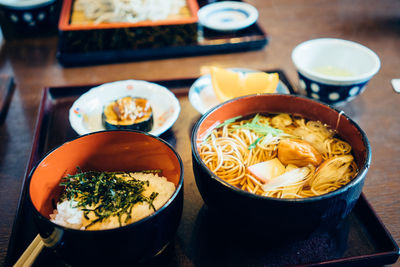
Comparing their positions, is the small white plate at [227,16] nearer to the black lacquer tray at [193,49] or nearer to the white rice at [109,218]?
the black lacquer tray at [193,49]

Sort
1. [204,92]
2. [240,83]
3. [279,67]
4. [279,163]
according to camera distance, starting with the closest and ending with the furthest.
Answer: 1. [279,163]
2. [240,83]
3. [204,92]
4. [279,67]

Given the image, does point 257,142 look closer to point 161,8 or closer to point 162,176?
point 162,176

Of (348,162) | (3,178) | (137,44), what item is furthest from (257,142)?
(137,44)

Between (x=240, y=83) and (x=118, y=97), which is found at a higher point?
(x=240, y=83)

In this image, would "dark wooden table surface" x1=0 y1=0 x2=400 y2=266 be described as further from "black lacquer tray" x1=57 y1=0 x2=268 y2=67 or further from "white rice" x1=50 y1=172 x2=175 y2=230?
"white rice" x1=50 y1=172 x2=175 y2=230

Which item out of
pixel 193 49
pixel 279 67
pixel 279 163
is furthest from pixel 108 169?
pixel 279 67

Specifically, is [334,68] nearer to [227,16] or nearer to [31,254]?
[227,16]
